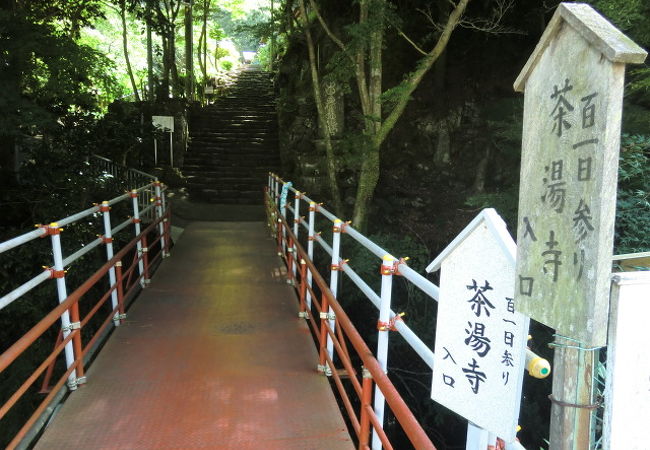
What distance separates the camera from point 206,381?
3553mm

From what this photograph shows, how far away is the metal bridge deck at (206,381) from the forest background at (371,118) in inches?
96.2

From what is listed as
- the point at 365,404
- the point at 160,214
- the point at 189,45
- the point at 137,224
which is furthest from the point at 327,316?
the point at 189,45

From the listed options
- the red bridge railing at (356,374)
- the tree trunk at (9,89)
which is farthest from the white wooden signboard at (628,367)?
the tree trunk at (9,89)

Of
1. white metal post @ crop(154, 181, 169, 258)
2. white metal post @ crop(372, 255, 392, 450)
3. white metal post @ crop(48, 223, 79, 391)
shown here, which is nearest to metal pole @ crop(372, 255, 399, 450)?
white metal post @ crop(372, 255, 392, 450)

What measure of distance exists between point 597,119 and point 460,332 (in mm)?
700

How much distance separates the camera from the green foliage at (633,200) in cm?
585

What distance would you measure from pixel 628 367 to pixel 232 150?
50.8 feet

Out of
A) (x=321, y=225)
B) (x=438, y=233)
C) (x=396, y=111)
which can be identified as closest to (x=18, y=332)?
(x=321, y=225)

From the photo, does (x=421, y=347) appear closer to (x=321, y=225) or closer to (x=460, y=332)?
(x=460, y=332)

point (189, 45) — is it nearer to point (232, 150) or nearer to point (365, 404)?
point (232, 150)

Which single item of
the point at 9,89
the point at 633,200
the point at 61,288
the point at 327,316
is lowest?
the point at 327,316

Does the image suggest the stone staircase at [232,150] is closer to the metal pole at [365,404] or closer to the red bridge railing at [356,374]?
the red bridge railing at [356,374]

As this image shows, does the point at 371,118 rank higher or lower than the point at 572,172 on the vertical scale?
higher

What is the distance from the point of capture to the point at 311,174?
495 inches
